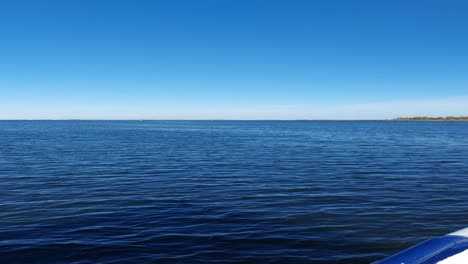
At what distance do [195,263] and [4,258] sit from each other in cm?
549

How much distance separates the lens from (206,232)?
12359mm

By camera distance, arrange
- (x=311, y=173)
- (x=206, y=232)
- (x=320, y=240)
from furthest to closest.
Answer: (x=311, y=173) < (x=206, y=232) < (x=320, y=240)

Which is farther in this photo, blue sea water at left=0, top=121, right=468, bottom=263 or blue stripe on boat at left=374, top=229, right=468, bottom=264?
blue sea water at left=0, top=121, right=468, bottom=263

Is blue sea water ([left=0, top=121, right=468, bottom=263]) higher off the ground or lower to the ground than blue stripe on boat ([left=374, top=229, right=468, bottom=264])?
lower

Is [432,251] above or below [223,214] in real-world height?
above

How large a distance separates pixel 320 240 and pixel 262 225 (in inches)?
94.8

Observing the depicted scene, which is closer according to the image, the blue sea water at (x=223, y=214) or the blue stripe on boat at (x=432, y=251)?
the blue stripe on boat at (x=432, y=251)

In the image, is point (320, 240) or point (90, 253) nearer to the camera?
point (90, 253)

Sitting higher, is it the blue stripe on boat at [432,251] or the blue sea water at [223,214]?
the blue stripe on boat at [432,251]

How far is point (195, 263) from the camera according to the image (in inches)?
388

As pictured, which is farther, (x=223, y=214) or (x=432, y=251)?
(x=223, y=214)

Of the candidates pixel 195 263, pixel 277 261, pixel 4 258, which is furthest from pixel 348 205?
pixel 4 258

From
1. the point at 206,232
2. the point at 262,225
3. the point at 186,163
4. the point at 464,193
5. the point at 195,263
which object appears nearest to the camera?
the point at 195,263

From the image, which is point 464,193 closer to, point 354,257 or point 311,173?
point 311,173
